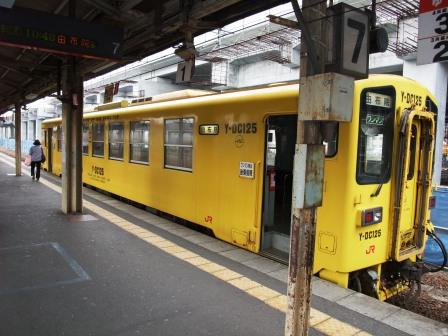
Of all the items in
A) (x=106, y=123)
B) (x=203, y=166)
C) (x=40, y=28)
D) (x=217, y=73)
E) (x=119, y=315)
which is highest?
(x=217, y=73)

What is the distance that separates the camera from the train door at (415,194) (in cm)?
466

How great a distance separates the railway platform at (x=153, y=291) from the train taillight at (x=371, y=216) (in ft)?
2.50

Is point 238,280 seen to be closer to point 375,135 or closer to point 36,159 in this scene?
point 375,135

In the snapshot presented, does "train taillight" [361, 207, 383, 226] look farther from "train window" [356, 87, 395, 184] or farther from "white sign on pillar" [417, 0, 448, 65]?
"white sign on pillar" [417, 0, 448, 65]

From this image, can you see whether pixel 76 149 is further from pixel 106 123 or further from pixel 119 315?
pixel 119 315

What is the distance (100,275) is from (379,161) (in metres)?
3.38

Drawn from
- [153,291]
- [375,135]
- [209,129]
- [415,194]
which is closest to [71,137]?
[209,129]

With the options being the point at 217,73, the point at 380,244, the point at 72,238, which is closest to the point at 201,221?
the point at 72,238

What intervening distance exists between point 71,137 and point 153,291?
4570 mm

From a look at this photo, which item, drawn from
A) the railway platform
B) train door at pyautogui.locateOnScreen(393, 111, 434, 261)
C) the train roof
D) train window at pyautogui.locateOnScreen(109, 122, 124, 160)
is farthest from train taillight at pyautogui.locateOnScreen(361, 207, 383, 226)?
train window at pyautogui.locateOnScreen(109, 122, 124, 160)

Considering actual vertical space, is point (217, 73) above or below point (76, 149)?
above

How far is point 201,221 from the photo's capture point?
252 inches

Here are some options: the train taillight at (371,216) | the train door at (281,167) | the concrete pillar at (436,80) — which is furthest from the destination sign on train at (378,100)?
the concrete pillar at (436,80)

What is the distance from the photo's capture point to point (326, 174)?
4410mm
